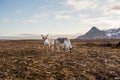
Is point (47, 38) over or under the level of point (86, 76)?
over

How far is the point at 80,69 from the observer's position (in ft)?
76.5

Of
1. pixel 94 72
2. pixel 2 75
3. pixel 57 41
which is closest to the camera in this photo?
pixel 2 75

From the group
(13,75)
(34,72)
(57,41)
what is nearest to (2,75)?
(13,75)

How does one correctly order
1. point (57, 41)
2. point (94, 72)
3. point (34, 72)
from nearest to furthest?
1. point (34, 72)
2. point (94, 72)
3. point (57, 41)

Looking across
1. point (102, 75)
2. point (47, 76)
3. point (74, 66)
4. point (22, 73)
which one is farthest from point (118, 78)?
point (22, 73)

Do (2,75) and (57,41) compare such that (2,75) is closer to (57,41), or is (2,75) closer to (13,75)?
(13,75)

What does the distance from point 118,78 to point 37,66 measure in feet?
24.6

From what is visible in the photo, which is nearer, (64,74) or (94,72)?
(64,74)

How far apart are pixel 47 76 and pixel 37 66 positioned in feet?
9.76

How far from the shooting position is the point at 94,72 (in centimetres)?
2294

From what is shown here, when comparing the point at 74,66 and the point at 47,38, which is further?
the point at 47,38

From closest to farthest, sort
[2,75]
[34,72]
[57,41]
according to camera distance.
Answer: [2,75], [34,72], [57,41]

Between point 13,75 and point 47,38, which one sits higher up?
point 47,38

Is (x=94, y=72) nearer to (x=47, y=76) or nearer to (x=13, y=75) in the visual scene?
(x=47, y=76)
